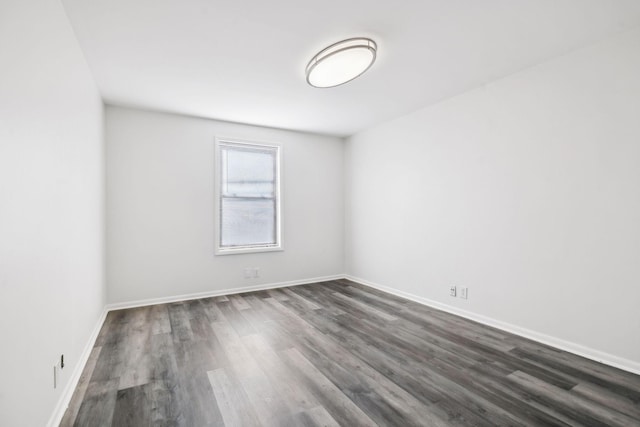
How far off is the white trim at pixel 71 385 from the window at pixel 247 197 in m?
1.83

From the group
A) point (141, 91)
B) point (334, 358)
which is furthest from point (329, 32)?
point (334, 358)

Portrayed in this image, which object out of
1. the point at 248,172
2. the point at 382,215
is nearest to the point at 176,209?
the point at 248,172

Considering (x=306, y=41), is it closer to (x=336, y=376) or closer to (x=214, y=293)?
(x=336, y=376)

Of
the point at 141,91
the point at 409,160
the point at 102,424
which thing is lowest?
the point at 102,424

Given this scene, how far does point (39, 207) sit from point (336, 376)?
205 centimetres

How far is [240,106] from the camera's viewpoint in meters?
3.82

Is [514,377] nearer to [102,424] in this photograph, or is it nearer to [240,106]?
[102,424]

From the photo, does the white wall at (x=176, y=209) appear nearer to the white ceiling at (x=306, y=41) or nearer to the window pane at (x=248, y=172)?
the window pane at (x=248, y=172)

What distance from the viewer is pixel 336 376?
2.18 metres

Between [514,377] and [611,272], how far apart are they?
115cm

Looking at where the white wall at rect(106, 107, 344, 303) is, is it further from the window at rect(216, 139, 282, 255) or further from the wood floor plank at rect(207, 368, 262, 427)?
the wood floor plank at rect(207, 368, 262, 427)

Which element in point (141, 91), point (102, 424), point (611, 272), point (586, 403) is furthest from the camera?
point (141, 91)

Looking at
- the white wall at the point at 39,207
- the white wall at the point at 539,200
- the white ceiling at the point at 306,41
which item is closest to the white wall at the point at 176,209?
the white ceiling at the point at 306,41

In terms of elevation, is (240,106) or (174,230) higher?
(240,106)
